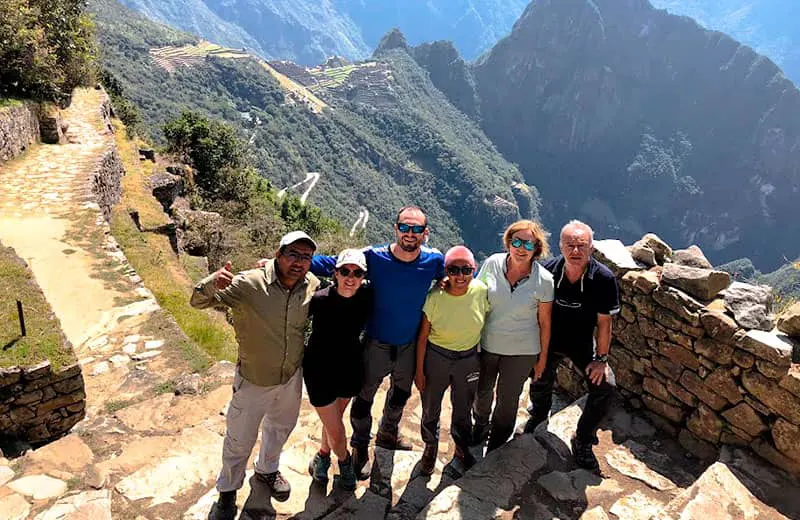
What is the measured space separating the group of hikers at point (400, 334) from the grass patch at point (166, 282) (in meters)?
2.76

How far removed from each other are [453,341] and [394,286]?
0.58 metres

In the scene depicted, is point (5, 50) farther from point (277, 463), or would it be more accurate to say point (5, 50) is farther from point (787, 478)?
point (787, 478)

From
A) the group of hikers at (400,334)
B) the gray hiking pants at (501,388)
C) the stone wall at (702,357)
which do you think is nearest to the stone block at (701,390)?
the stone wall at (702,357)

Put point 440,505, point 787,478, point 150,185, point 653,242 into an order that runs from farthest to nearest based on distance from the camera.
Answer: point 150,185 < point 653,242 < point 787,478 < point 440,505

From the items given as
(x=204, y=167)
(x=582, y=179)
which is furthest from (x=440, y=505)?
(x=582, y=179)

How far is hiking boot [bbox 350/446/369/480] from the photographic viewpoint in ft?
11.5

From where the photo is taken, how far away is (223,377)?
5.21 m

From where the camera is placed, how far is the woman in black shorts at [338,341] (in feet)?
9.58

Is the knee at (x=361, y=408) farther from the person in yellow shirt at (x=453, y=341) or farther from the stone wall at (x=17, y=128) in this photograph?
the stone wall at (x=17, y=128)

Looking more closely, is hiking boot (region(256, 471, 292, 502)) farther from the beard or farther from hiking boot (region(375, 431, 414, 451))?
the beard

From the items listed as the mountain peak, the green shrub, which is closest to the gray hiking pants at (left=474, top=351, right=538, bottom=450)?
the green shrub

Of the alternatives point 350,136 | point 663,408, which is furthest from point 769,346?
point 350,136

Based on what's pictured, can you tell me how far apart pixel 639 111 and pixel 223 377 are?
169687mm

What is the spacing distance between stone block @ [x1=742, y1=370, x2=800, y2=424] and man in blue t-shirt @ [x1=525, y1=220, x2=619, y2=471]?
1.03 meters
